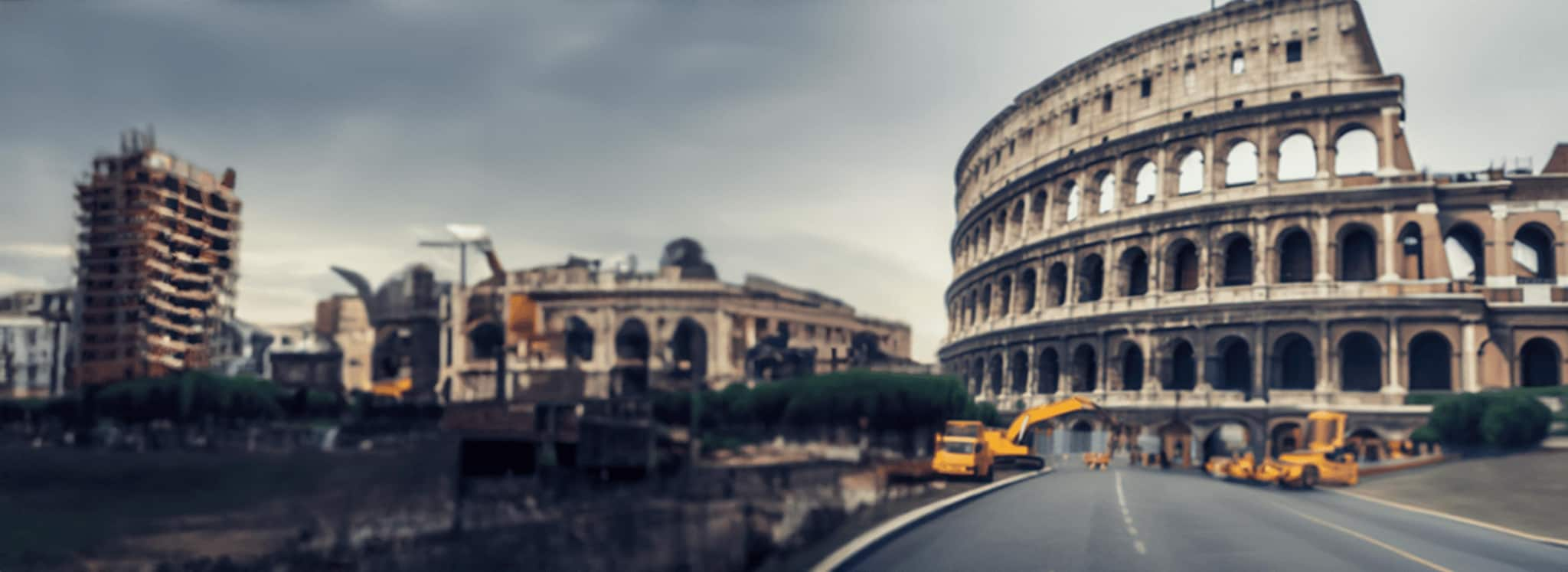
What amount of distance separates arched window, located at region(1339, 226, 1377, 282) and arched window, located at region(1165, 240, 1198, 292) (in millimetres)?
2641

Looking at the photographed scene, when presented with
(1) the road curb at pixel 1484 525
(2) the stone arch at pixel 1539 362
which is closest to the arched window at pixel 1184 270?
(2) the stone arch at pixel 1539 362

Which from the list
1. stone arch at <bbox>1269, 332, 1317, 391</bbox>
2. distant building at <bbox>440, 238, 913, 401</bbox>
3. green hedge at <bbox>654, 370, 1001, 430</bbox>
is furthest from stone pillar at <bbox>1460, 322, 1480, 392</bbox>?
distant building at <bbox>440, 238, 913, 401</bbox>

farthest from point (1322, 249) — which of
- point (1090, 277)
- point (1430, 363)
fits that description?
point (1090, 277)

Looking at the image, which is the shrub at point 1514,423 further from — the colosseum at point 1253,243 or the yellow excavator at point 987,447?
the yellow excavator at point 987,447

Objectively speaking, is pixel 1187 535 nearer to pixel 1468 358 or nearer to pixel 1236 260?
pixel 1468 358

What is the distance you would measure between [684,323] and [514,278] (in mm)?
1187

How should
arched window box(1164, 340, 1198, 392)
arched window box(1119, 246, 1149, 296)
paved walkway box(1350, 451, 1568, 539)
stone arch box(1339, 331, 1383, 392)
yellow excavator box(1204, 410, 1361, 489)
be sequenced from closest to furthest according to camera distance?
paved walkway box(1350, 451, 1568, 539) < stone arch box(1339, 331, 1383, 392) < yellow excavator box(1204, 410, 1361, 489) < arched window box(1164, 340, 1198, 392) < arched window box(1119, 246, 1149, 296)

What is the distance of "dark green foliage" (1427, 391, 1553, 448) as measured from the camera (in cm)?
767

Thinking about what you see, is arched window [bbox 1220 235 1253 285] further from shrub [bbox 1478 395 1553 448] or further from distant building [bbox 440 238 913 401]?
distant building [bbox 440 238 913 401]

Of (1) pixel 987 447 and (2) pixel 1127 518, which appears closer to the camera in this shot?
(1) pixel 987 447

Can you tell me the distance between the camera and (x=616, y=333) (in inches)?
239

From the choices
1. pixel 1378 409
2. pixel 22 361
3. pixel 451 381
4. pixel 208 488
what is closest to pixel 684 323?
pixel 451 381

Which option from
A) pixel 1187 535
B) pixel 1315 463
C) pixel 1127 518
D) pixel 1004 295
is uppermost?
pixel 1004 295

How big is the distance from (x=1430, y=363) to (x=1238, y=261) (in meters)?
3.44
